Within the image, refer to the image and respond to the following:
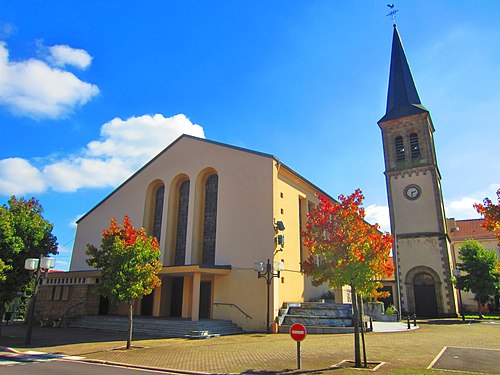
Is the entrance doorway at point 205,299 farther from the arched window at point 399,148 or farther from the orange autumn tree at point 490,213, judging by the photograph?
the arched window at point 399,148

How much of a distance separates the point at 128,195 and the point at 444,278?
84.9ft

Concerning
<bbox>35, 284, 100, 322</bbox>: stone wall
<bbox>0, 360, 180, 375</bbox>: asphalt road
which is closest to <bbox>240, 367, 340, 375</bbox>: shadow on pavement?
<bbox>0, 360, 180, 375</bbox>: asphalt road

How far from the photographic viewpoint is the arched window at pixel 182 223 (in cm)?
2297

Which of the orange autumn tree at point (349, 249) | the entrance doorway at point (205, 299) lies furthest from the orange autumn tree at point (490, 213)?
the entrance doorway at point (205, 299)

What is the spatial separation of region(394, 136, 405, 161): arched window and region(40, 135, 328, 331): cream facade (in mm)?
12867

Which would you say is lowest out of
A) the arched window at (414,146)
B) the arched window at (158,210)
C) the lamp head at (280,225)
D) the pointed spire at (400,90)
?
the lamp head at (280,225)

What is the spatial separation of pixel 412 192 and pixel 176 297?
2302cm

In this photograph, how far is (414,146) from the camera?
110 ft

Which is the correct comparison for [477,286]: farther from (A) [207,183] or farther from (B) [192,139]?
(B) [192,139]

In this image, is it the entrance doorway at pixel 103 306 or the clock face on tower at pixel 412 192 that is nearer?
the entrance doorway at pixel 103 306

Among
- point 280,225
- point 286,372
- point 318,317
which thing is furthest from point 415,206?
point 286,372

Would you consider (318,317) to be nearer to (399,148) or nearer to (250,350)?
(250,350)

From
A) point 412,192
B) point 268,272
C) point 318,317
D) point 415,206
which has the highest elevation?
point 412,192

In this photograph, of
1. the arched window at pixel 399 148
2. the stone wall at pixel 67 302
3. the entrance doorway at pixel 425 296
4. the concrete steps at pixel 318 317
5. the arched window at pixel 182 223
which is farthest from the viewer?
the arched window at pixel 399 148
